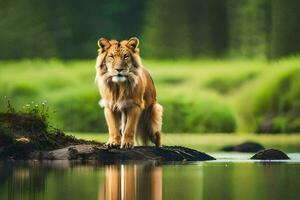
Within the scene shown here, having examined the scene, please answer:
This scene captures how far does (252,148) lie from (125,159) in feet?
10.1

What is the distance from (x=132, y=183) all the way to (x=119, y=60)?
2.67m

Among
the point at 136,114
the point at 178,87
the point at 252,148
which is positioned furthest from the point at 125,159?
the point at 178,87

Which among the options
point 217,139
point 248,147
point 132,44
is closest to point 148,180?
point 132,44

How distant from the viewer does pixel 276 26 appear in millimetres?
18016

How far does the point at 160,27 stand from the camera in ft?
59.7

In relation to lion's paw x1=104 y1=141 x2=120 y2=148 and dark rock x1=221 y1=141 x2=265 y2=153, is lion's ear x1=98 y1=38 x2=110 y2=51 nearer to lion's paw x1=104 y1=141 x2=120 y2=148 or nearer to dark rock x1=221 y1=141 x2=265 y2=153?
lion's paw x1=104 y1=141 x2=120 y2=148

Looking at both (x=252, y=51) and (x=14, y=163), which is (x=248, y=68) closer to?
(x=252, y=51)

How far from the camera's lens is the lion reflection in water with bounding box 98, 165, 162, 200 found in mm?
9773

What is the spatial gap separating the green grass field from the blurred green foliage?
1343mm

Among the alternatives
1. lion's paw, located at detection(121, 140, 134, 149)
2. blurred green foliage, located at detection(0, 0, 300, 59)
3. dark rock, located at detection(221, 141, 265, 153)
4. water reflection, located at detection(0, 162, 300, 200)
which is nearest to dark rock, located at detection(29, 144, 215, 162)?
lion's paw, located at detection(121, 140, 134, 149)

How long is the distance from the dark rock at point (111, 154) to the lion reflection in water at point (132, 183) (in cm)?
36

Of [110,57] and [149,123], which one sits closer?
[110,57]

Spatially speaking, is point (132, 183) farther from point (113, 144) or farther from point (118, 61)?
point (118, 61)

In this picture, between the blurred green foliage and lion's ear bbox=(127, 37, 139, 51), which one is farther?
the blurred green foliage
